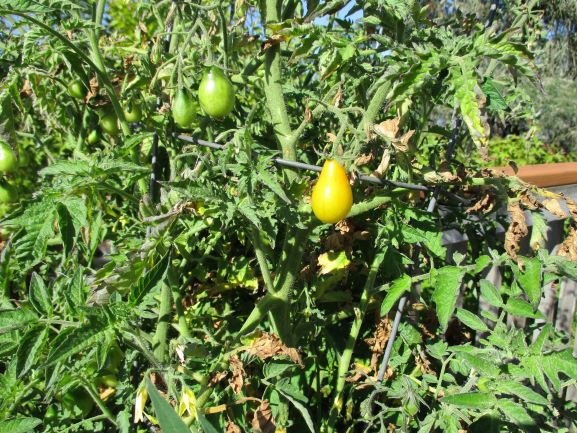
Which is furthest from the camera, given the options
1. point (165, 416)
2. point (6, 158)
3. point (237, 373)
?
point (6, 158)

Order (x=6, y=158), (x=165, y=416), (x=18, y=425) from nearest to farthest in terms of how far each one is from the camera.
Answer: (x=165, y=416), (x=18, y=425), (x=6, y=158)

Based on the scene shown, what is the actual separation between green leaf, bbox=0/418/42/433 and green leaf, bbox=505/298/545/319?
31.9 inches

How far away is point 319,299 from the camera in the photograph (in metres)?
1.14

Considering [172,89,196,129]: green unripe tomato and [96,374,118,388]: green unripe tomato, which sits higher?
[172,89,196,129]: green unripe tomato

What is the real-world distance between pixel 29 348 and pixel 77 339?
9cm

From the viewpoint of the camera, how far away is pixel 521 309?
908 millimetres

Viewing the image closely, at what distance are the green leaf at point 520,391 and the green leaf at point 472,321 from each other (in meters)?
0.10

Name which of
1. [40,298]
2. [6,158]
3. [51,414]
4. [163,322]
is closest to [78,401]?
[51,414]

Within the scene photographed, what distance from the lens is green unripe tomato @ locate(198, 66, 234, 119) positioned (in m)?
0.93

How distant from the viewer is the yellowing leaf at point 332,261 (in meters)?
1.05

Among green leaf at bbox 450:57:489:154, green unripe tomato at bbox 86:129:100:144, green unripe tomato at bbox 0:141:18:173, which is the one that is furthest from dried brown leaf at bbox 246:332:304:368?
green unripe tomato at bbox 86:129:100:144

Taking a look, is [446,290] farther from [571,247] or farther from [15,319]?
[15,319]

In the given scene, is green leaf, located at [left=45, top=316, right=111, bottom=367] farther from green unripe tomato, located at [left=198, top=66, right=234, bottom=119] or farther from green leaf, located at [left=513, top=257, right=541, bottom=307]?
green leaf, located at [left=513, top=257, right=541, bottom=307]

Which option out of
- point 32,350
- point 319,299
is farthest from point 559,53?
point 32,350
